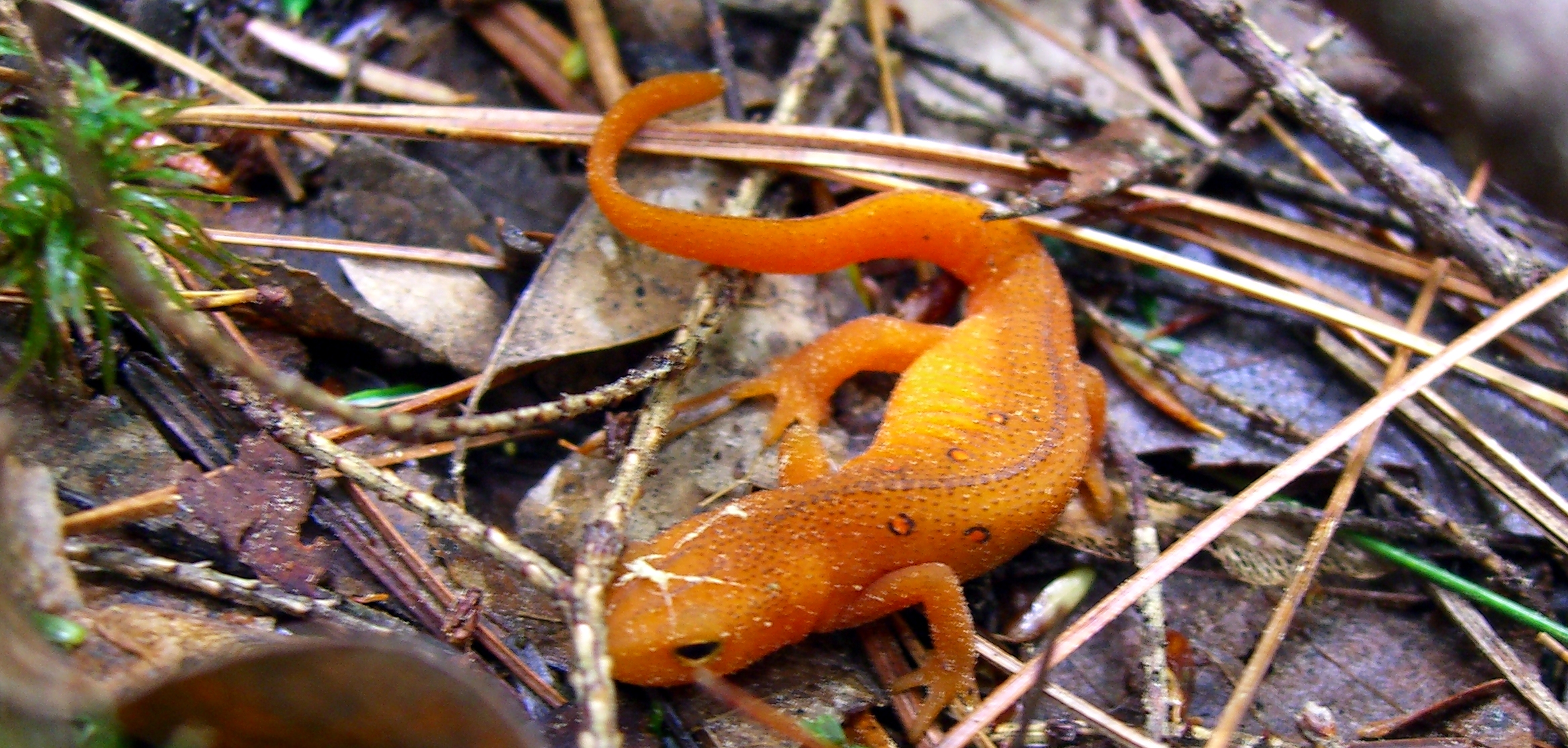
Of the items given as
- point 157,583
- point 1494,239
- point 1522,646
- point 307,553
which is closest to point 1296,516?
point 1522,646

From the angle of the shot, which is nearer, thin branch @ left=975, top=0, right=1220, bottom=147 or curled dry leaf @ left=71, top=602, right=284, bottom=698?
curled dry leaf @ left=71, top=602, right=284, bottom=698

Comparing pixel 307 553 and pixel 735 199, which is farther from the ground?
pixel 735 199

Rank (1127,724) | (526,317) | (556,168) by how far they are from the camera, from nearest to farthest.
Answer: (1127,724)
(526,317)
(556,168)

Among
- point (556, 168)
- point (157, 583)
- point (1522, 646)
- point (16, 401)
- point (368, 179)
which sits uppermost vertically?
point (556, 168)

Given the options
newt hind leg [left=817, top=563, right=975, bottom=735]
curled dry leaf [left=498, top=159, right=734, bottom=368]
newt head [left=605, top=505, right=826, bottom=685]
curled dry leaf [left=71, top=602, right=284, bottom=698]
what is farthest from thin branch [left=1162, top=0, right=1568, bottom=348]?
curled dry leaf [left=71, top=602, right=284, bottom=698]

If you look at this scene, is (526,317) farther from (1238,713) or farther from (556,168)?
(1238,713)

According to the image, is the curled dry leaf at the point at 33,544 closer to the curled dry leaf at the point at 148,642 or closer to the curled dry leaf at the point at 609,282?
the curled dry leaf at the point at 148,642

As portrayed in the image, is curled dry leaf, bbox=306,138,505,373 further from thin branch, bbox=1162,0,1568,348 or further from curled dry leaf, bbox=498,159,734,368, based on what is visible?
thin branch, bbox=1162,0,1568,348

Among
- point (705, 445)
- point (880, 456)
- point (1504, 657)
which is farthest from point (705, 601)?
point (1504, 657)
